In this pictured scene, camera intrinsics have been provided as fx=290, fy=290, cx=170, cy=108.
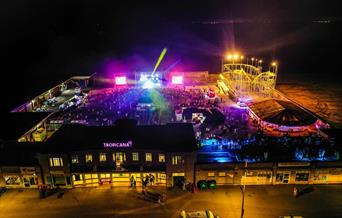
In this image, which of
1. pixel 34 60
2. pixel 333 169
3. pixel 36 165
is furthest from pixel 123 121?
pixel 34 60

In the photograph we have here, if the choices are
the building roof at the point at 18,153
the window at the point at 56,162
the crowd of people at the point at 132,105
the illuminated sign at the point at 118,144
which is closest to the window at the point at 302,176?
the illuminated sign at the point at 118,144

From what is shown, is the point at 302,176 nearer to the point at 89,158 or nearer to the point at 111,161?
the point at 111,161

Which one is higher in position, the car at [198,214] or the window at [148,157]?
the window at [148,157]

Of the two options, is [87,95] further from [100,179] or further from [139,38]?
[139,38]

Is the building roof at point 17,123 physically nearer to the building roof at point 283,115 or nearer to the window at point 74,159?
the window at point 74,159

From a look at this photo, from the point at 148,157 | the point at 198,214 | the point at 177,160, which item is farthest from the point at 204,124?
the point at 198,214
